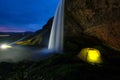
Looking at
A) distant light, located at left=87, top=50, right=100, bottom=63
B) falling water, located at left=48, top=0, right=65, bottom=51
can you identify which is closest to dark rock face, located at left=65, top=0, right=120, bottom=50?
falling water, located at left=48, top=0, right=65, bottom=51

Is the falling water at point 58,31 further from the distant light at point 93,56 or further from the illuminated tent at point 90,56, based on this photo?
the distant light at point 93,56

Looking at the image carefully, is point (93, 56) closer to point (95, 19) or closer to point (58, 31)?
point (95, 19)

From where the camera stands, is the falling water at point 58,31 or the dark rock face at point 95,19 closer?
the dark rock face at point 95,19

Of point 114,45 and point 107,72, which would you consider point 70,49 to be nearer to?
point 114,45

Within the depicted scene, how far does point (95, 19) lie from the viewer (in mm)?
32969

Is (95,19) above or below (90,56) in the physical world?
above

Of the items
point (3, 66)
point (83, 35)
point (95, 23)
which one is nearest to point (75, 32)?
point (83, 35)

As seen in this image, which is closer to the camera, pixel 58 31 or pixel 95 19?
pixel 95 19

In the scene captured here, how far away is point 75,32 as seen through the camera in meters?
34.1

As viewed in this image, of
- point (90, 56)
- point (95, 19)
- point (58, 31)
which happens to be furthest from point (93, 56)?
point (58, 31)

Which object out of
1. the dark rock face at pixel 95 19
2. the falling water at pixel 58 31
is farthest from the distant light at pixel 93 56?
the falling water at pixel 58 31

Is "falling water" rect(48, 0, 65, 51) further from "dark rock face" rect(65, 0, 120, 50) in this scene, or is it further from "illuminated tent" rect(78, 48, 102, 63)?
"illuminated tent" rect(78, 48, 102, 63)

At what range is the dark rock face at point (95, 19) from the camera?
3152 cm

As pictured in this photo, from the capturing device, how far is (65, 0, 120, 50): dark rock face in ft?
103
